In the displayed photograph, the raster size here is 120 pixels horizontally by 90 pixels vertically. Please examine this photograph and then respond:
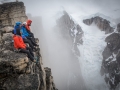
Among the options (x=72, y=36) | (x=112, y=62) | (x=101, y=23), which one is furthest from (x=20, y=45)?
(x=101, y=23)

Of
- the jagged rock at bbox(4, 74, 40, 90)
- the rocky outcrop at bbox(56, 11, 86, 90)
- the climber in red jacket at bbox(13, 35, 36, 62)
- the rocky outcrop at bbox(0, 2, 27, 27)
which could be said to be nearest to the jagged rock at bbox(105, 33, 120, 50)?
the rocky outcrop at bbox(56, 11, 86, 90)

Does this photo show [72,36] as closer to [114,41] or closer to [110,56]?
[114,41]

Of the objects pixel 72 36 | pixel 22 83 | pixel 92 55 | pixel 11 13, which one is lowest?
pixel 22 83

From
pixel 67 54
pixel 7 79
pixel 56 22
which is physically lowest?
pixel 7 79

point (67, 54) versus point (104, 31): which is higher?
point (104, 31)

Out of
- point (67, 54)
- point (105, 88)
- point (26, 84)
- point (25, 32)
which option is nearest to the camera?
point (26, 84)

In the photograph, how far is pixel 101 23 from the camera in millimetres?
69125

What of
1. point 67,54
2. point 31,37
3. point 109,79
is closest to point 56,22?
point 67,54

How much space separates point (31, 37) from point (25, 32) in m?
0.65

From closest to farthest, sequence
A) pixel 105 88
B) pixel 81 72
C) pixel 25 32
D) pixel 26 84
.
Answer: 1. pixel 26 84
2. pixel 25 32
3. pixel 105 88
4. pixel 81 72

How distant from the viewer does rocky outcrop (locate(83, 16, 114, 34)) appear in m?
66.8

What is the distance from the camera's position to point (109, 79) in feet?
181

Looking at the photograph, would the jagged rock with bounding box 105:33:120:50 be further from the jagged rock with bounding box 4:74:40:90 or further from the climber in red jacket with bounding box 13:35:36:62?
the jagged rock with bounding box 4:74:40:90

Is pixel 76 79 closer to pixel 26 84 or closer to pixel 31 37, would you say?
pixel 31 37
